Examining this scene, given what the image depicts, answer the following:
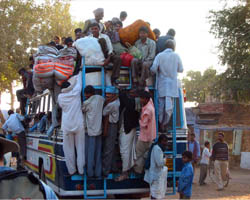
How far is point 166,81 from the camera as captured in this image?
7574 mm

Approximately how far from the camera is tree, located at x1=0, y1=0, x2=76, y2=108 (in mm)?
24562

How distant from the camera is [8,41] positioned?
24.5 m

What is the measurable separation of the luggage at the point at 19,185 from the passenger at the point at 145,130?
4952 millimetres

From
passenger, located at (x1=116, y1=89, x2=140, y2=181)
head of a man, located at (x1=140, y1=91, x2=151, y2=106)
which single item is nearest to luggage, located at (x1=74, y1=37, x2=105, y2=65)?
passenger, located at (x1=116, y1=89, x2=140, y2=181)

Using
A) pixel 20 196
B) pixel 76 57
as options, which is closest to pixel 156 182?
pixel 76 57

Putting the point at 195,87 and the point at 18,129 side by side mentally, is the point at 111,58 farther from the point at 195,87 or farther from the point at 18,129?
the point at 195,87

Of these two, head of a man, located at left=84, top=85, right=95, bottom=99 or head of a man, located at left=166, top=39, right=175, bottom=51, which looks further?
head of a man, located at left=166, top=39, right=175, bottom=51

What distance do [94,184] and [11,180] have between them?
5.07 m

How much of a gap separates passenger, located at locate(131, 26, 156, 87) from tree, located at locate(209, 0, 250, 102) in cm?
1361

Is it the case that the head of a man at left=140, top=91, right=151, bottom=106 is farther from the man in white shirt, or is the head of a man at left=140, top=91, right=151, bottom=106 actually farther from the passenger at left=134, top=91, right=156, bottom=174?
the man in white shirt

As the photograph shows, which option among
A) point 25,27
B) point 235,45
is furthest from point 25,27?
point 235,45

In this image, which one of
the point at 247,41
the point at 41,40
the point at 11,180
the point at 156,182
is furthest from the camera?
the point at 41,40

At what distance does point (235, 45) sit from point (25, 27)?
11.9 meters

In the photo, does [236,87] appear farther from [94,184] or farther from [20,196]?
[20,196]
